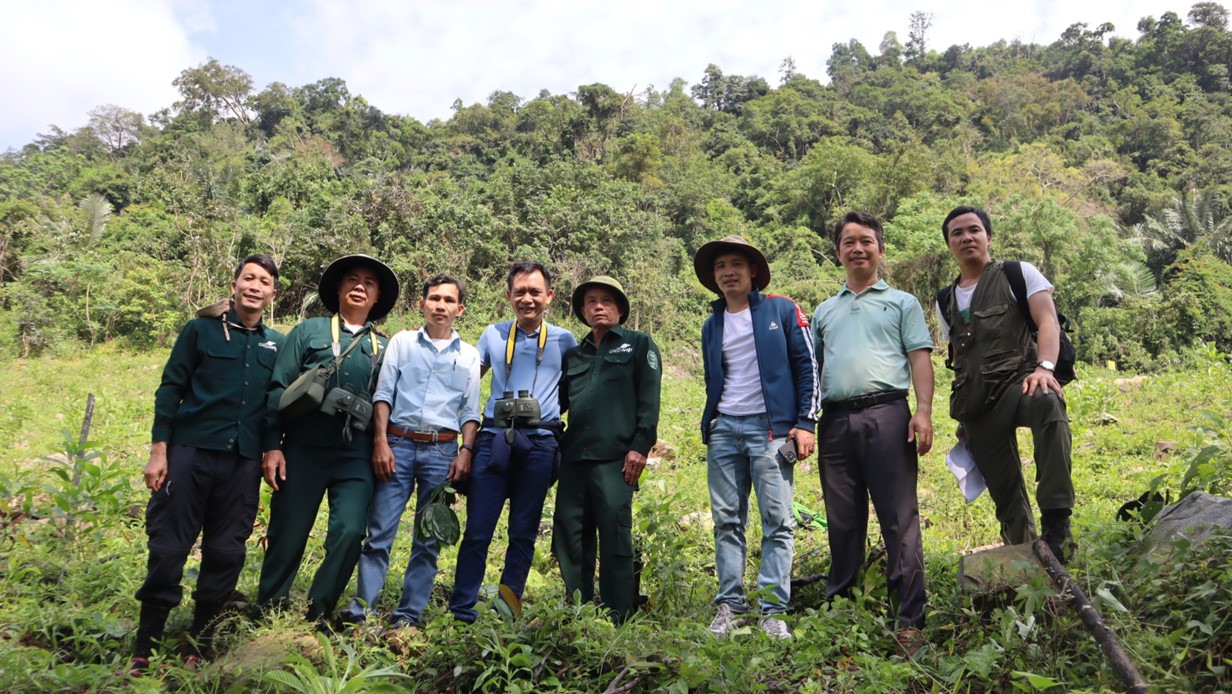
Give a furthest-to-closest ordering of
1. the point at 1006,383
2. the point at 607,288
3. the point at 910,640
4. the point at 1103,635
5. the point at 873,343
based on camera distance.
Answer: the point at 607,288
the point at 873,343
the point at 1006,383
the point at 910,640
the point at 1103,635

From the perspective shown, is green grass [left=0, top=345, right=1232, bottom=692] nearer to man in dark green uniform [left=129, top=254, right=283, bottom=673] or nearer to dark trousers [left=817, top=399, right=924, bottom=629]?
dark trousers [left=817, top=399, right=924, bottom=629]

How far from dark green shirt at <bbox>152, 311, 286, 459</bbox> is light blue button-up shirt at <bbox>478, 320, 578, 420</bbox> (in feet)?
3.30

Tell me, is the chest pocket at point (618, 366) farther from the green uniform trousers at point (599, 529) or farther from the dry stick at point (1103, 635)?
the dry stick at point (1103, 635)

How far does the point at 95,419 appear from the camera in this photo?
8039 millimetres

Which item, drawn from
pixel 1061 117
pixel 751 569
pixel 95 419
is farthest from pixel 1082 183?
pixel 95 419

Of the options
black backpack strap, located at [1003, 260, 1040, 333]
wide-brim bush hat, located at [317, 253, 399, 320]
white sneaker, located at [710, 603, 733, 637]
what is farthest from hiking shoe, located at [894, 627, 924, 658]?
wide-brim bush hat, located at [317, 253, 399, 320]

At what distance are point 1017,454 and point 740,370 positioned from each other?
1.25 metres

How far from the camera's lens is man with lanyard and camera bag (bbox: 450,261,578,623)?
3.21 metres

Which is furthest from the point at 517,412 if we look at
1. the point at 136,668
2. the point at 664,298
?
the point at 664,298

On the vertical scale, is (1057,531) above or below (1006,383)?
below

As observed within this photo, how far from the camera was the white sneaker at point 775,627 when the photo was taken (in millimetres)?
2818

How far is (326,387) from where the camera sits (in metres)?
3.06

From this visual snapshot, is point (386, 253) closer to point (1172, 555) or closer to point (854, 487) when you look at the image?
point (854, 487)

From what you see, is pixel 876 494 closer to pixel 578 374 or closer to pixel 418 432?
pixel 578 374
